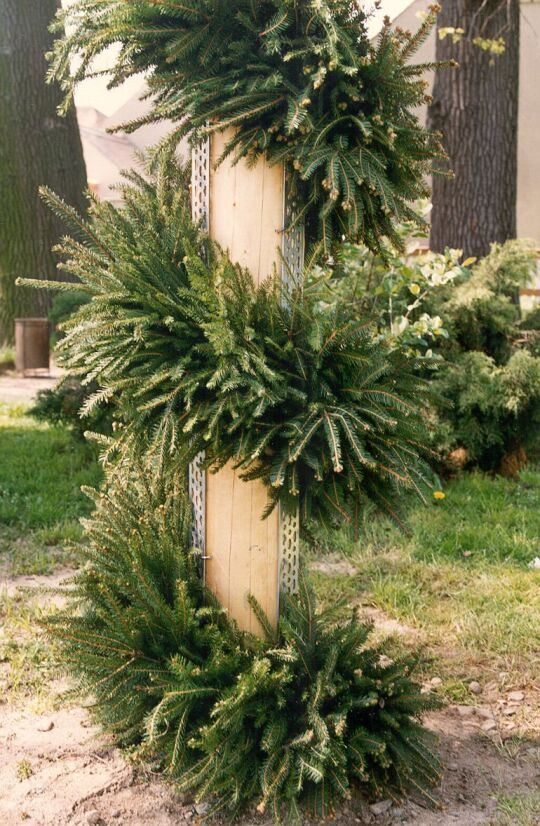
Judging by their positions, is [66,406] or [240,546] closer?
[240,546]

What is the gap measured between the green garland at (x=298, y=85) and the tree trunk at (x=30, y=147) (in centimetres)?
750

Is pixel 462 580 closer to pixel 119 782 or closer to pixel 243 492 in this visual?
pixel 243 492

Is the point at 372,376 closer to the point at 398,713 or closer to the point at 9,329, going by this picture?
the point at 398,713

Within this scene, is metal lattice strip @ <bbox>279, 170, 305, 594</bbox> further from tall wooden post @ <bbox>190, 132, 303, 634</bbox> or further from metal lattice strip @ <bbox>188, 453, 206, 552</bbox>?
metal lattice strip @ <bbox>188, 453, 206, 552</bbox>

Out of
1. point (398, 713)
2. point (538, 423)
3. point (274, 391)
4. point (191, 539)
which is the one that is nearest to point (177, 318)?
point (274, 391)

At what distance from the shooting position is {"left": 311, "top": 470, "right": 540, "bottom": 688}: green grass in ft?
12.7

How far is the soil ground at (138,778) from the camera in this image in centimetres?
270

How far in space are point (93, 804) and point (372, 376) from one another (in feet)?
5.50

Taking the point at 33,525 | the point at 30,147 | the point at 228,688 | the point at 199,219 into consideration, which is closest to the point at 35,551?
the point at 33,525

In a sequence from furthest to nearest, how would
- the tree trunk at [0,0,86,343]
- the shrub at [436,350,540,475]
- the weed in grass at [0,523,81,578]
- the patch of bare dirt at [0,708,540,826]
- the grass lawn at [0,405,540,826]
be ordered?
1. the tree trunk at [0,0,86,343]
2. the shrub at [436,350,540,475]
3. the weed in grass at [0,523,81,578]
4. the grass lawn at [0,405,540,826]
5. the patch of bare dirt at [0,708,540,826]

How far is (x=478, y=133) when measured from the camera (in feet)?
24.7

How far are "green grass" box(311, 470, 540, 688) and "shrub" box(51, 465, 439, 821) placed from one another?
1.63 feet

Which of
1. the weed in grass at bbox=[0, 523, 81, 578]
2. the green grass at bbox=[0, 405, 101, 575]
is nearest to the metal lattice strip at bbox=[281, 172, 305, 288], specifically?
the green grass at bbox=[0, 405, 101, 575]

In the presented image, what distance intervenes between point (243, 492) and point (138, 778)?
105 cm
